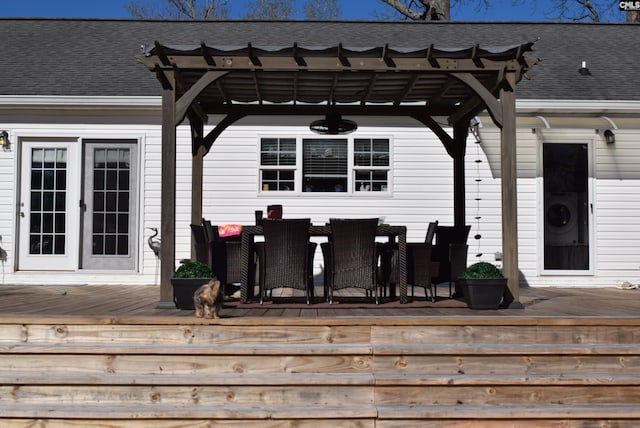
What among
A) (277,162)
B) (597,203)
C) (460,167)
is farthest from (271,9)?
(460,167)

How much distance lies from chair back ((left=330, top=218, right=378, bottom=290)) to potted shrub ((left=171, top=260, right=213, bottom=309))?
3.73 feet

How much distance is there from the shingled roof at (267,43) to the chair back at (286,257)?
13.0ft

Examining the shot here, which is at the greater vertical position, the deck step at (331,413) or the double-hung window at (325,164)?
the double-hung window at (325,164)

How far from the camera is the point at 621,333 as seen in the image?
4426 millimetres

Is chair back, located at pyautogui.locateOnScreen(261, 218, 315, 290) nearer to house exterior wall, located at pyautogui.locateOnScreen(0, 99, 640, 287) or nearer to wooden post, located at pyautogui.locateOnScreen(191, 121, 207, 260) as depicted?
wooden post, located at pyautogui.locateOnScreen(191, 121, 207, 260)

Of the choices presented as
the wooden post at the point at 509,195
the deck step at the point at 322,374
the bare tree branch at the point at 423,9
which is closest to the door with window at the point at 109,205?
the deck step at the point at 322,374

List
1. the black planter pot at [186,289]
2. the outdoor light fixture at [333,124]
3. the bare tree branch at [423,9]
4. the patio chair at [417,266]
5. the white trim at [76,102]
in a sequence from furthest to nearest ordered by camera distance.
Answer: the bare tree branch at [423,9]
the white trim at [76,102]
the outdoor light fixture at [333,124]
the patio chair at [417,266]
the black planter pot at [186,289]

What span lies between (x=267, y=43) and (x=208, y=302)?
22.5 ft

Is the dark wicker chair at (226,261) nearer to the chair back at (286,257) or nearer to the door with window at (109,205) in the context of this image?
the chair back at (286,257)

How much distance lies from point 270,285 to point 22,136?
4.81 meters

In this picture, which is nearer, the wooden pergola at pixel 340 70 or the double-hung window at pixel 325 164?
the wooden pergola at pixel 340 70

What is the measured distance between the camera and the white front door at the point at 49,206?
857 centimetres

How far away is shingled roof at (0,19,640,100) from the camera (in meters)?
8.84

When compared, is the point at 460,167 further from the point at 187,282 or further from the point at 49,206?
the point at 49,206
